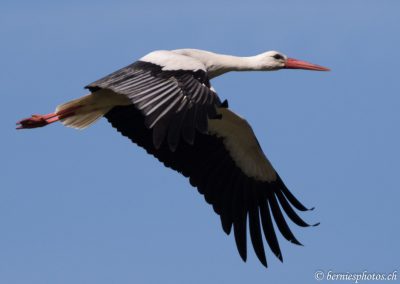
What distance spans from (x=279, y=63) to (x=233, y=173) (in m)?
1.70

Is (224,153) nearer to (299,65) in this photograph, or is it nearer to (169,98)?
(299,65)

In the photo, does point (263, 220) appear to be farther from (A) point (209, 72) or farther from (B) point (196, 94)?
(B) point (196, 94)

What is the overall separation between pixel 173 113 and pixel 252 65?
12.9ft

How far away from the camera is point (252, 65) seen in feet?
52.8

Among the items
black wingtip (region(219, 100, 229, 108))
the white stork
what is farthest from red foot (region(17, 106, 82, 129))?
black wingtip (region(219, 100, 229, 108))

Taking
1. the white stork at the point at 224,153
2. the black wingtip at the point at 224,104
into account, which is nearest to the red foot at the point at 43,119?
the white stork at the point at 224,153

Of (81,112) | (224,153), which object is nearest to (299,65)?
(224,153)

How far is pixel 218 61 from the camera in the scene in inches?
599

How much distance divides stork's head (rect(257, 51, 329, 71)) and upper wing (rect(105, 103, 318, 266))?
1.12 metres

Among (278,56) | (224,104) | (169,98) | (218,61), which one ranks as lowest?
(224,104)

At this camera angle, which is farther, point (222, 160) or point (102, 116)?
point (222, 160)

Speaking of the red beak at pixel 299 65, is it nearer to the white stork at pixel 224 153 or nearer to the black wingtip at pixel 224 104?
the white stork at pixel 224 153

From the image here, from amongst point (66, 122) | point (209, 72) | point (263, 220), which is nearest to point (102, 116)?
point (66, 122)

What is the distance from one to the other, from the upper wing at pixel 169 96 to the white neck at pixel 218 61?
111 centimetres
